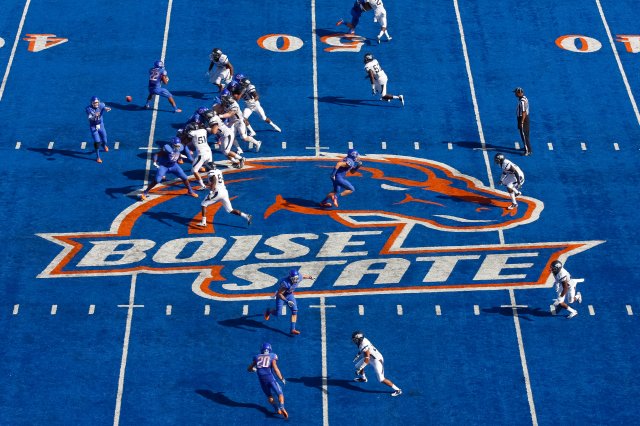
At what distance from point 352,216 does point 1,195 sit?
30.8ft

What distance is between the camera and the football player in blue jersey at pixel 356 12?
151ft

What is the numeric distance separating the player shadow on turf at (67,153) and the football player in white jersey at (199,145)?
127 inches

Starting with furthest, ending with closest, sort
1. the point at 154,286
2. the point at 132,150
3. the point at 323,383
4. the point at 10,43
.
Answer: the point at 10,43, the point at 132,150, the point at 154,286, the point at 323,383

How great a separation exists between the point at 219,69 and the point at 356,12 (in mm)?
5318

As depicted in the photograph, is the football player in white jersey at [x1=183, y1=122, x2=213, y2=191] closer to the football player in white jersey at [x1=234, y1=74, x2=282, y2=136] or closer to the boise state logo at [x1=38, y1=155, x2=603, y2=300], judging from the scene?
the boise state logo at [x1=38, y1=155, x2=603, y2=300]

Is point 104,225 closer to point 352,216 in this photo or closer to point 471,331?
point 352,216

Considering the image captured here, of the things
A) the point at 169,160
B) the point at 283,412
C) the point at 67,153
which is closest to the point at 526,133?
the point at 169,160

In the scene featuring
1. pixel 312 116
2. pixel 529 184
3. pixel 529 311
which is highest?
pixel 312 116

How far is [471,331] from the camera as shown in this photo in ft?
115

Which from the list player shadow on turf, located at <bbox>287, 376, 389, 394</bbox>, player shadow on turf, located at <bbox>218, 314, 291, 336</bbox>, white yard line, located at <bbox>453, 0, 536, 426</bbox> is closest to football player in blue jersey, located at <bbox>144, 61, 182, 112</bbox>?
white yard line, located at <bbox>453, 0, 536, 426</bbox>

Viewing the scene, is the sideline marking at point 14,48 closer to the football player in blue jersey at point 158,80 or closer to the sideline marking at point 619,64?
the football player in blue jersey at point 158,80

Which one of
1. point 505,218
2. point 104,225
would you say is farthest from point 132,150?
point 505,218

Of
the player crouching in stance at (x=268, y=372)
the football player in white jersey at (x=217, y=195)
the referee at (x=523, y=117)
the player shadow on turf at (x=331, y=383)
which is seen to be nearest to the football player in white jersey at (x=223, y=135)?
the football player in white jersey at (x=217, y=195)

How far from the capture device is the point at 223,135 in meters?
40.8
